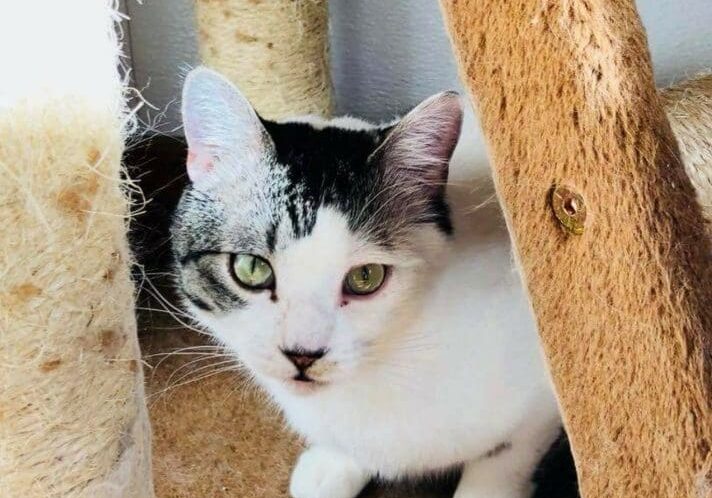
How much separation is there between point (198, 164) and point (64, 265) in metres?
0.25

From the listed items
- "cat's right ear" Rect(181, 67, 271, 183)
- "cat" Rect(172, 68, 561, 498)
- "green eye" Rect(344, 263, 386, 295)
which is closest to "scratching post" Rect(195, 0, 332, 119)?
"cat" Rect(172, 68, 561, 498)

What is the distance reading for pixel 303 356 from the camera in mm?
753

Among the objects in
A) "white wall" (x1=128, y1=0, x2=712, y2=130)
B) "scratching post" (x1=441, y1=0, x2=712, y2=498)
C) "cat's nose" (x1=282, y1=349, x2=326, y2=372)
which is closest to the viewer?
"scratching post" (x1=441, y1=0, x2=712, y2=498)

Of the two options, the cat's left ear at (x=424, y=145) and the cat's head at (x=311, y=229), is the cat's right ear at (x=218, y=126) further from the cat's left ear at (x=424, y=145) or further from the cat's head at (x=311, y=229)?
the cat's left ear at (x=424, y=145)

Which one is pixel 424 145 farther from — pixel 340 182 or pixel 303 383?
pixel 303 383

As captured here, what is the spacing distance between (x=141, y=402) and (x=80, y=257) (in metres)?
0.18

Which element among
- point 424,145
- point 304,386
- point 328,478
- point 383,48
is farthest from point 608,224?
point 383,48

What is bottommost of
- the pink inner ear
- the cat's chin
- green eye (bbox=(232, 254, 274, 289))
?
the cat's chin

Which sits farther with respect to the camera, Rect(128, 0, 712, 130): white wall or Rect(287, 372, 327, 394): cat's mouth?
Rect(128, 0, 712, 130): white wall

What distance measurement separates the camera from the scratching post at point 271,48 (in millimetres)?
1096

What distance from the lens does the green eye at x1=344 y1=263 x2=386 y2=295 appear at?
78 centimetres

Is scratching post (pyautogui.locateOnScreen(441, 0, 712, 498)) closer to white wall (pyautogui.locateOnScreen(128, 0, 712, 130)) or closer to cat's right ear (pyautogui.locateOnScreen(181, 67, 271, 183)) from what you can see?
cat's right ear (pyautogui.locateOnScreen(181, 67, 271, 183))

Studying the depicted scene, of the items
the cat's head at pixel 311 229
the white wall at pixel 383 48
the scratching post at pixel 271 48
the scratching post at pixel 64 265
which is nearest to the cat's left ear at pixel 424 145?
the cat's head at pixel 311 229

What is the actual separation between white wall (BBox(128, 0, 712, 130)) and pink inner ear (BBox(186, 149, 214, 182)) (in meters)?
0.60
